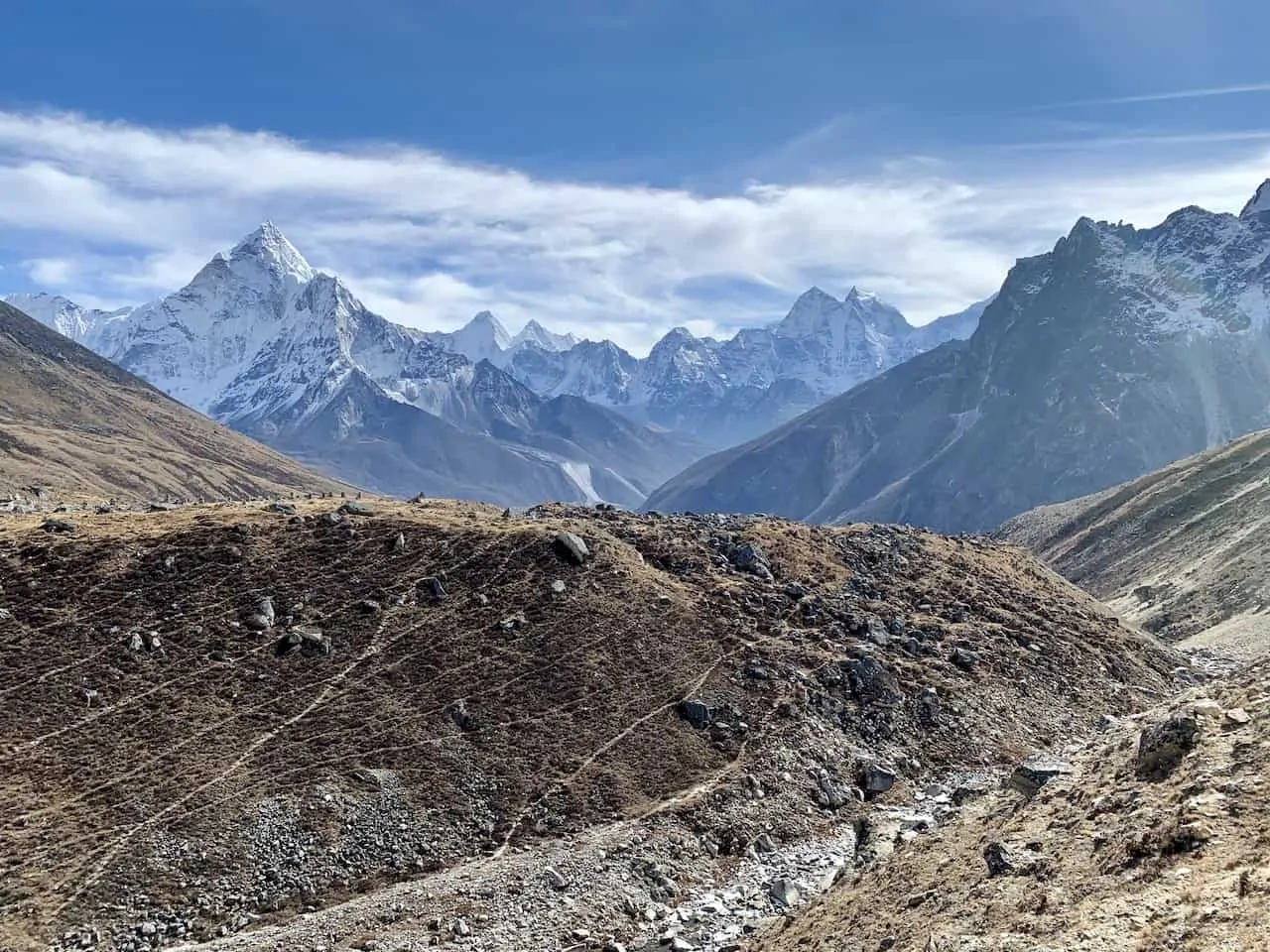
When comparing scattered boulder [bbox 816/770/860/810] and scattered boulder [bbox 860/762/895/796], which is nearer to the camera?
scattered boulder [bbox 816/770/860/810]

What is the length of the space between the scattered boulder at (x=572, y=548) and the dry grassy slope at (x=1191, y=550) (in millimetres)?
61583

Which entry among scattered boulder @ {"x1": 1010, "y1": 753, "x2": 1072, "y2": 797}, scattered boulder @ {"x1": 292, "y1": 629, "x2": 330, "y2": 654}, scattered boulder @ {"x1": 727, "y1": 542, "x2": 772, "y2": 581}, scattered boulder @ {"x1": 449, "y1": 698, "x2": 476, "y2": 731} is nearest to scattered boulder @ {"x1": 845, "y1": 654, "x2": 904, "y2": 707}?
scattered boulder @ {"x1": 727, "y1": 542, "x2": 772, "y2": 581}

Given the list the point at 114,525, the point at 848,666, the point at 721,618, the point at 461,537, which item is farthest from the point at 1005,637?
the point at 114,525

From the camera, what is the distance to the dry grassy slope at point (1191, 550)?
9888 cm

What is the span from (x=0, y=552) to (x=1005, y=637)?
6983 centimetres

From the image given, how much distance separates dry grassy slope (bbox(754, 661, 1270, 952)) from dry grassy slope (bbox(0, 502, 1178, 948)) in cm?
1404

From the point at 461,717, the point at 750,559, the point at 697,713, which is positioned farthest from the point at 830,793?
the point at 750,559

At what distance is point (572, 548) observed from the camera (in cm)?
6334

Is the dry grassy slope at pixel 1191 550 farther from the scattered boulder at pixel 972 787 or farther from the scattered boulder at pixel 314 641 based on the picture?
the scattered boulder at pixel 314 641

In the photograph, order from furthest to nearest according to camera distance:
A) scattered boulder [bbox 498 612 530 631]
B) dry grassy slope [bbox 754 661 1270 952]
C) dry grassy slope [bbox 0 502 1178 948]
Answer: scattered boulder [bbox 498 612 530 631], dry grassy slope [bbox 0 502 1178 948], dry grassy slope [bbox 754 661 1270 952]

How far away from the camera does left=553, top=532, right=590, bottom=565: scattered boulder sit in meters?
63.0

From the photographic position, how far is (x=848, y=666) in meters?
57.2

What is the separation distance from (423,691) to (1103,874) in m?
36.3

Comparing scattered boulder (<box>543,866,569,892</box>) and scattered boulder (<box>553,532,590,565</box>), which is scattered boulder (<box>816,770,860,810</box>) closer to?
scattered boulder (<box>543,866,569,892</box>)
